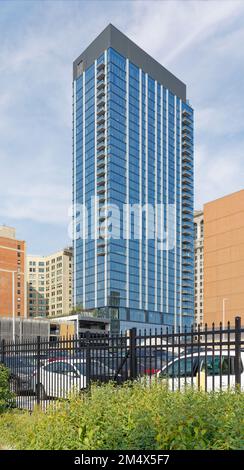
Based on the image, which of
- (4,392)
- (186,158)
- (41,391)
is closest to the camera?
(4,392)

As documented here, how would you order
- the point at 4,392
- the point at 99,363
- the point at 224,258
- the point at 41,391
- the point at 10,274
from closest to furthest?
the point at 99,363 → the point at 4,392 → the point at 41,391 → the point at 224,258 → the point at 10,274

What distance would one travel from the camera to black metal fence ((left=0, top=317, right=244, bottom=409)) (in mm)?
10805

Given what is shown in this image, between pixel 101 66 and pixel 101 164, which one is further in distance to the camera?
pixel 101 66

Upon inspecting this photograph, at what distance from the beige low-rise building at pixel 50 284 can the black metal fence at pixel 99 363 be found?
163239 millimetres

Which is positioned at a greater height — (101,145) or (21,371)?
(101,145)

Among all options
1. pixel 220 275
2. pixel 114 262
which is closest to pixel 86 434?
pixel 220 275

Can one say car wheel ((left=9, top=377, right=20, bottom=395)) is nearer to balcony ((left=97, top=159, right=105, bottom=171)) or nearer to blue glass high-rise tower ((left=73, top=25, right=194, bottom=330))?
blue glass high-rise tower ((left=73, top=25, right=194, bottom=330))

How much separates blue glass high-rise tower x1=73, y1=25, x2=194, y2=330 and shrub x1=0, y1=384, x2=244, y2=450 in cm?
9982

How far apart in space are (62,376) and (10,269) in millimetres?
120283

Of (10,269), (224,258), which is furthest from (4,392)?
(10,269)

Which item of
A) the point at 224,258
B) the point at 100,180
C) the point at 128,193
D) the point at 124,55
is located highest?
the point at 124,55

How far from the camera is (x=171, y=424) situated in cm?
564

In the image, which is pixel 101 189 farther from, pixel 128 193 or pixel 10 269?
pixel 10 269

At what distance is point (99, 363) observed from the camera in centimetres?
1198
